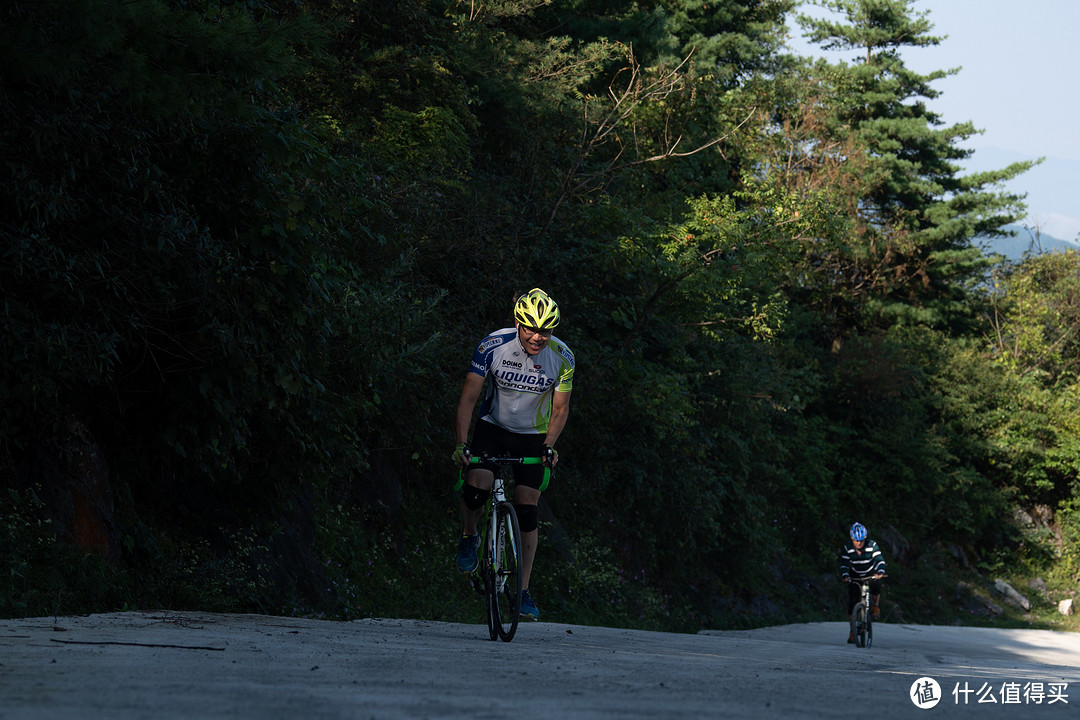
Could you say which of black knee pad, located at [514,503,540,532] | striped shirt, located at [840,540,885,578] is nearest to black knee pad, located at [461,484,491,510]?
black knee pad, located at [514,503,540,532]

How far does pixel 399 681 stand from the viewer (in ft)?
15.4

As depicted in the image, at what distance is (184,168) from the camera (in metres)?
8.62

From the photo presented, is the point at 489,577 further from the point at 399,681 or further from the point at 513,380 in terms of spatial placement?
the point at 399,681

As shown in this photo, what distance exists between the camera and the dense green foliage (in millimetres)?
7668

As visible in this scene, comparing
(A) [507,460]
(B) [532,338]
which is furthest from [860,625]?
(B) [532,338]

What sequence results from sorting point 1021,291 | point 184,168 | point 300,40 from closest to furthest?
point 300,40
point 184,168
point 1021,291

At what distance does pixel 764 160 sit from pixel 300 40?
27.6 m

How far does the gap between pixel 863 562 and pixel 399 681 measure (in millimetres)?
14215

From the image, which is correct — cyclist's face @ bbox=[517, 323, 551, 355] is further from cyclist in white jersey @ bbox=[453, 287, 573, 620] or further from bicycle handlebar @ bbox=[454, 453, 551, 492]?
bicycle handlebar @ bbox=[454, 453, 551, 492]

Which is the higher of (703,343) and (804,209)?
(804,209)

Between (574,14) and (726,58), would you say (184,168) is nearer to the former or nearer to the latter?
(574,14)

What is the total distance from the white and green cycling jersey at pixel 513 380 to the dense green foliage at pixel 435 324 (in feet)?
6.38

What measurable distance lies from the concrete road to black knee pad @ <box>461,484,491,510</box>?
101 cm

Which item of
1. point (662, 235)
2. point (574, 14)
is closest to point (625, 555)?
point (662, 235)
